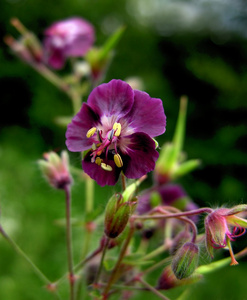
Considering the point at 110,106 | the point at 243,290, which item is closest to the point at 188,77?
the point at 243,290

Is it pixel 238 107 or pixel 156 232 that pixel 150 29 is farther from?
pixel 156 232

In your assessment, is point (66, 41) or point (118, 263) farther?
point (66, 41)

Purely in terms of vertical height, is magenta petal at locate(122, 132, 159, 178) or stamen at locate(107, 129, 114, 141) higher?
stamen at locate(107, 129, 114, 141)

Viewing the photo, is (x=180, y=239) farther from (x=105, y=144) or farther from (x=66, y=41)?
(x=66, y=41)

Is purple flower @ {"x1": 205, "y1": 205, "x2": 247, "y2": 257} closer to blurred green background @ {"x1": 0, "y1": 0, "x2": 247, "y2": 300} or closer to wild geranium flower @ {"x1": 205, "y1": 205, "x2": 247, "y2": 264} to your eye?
wild geranium flower @ {"x1": 205, "y1": 205, "x2": 247, "y2": 264}

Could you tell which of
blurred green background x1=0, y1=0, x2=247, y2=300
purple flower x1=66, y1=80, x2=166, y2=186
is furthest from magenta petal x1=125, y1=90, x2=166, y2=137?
blurred green background x1=0, y1=0, x2=247, y2=300

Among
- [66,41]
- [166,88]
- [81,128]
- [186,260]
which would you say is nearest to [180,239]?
[186,260]
